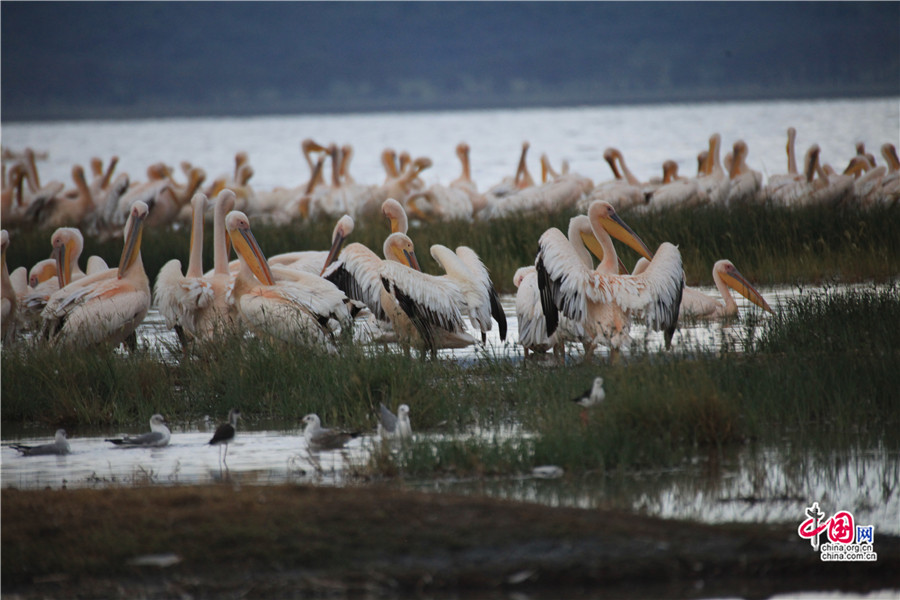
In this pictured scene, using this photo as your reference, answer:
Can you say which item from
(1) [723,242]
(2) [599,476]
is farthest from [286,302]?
(1) [723,242]

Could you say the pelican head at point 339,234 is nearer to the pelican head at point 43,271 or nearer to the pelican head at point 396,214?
the pelican head at point 396,214

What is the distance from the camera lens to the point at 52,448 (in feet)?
20.3

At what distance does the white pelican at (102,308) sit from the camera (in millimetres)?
8273

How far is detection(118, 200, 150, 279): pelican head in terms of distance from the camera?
8898 mm

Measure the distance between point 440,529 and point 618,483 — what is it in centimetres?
114

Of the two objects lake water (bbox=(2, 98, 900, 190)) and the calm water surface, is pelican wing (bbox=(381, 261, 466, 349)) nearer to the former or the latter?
the calm water surface

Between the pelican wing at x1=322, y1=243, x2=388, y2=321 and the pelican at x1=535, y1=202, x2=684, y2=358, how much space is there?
1.53 meters

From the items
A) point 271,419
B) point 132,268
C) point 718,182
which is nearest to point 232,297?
point 132,268

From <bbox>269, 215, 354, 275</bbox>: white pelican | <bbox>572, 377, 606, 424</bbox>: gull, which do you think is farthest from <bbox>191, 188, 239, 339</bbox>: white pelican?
<bbox>572, 377, 606, 424</bbox>: gull

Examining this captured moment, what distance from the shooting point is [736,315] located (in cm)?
959

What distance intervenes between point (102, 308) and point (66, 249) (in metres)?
2.46

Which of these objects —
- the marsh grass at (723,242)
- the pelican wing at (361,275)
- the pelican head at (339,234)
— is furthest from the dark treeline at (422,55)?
the pelican wing at (361,275)

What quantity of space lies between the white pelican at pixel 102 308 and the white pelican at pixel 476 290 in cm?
217

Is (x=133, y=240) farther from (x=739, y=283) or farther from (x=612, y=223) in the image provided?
(x=739, y=283)
